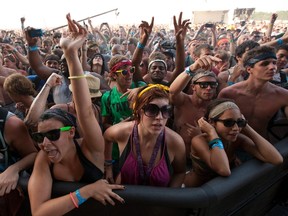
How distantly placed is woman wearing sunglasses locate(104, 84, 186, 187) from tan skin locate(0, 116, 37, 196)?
0.72m

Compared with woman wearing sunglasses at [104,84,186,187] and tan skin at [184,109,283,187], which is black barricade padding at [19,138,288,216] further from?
woman wearing sunglasses at [104,84,186,187]

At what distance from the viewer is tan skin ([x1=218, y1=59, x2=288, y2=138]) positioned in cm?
296

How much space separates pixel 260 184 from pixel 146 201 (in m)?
1.05

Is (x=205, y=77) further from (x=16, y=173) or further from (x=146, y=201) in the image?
(x=16, y=173)

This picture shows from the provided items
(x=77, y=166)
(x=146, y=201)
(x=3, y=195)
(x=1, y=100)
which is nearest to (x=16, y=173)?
(x=3, y=195)

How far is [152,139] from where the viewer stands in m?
2.15

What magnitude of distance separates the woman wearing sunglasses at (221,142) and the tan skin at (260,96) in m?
0.66

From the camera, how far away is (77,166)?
189 centimetres

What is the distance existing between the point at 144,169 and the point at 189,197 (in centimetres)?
51

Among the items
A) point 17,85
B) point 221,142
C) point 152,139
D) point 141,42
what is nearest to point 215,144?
point 221,142

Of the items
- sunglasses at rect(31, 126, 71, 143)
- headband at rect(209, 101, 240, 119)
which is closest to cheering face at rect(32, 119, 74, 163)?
sunglasses at rect(31, 126, 71, 143)

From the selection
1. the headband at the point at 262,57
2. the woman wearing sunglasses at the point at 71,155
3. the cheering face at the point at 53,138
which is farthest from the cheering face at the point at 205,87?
the cheering face at the point at 53,138

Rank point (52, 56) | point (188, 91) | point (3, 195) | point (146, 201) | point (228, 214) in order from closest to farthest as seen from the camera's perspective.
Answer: point (146, 201) < point (3, 195) < point (228, 214) < point (188, 91) < point (52, 56)

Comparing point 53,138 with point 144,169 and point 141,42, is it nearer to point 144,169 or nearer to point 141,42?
point 144,169
